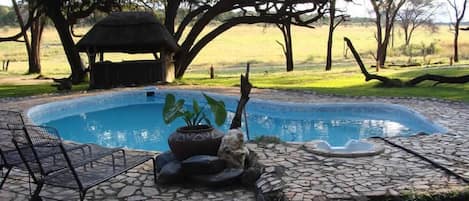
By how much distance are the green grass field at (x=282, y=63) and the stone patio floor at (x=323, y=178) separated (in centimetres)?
672

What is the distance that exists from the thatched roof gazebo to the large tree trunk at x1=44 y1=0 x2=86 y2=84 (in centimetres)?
153

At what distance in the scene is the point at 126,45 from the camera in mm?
18359

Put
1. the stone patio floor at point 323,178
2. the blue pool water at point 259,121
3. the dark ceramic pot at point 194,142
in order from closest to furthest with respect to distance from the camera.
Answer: the stone patio floor at point 323,178
the dark ceramic pot at point 194,142
the blue pool water at point 259,121

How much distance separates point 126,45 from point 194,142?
13046mm

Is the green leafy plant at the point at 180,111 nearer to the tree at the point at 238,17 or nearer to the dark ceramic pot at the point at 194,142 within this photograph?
the dark ceramic pot at the point at 194,142

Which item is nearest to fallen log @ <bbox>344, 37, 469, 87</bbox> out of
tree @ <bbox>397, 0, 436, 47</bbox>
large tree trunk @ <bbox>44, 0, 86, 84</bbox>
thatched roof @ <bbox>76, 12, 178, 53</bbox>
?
thatched roof @ <bbox>76, 12, 178, 53</bbox>

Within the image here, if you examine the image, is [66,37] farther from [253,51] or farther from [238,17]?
[253,51]

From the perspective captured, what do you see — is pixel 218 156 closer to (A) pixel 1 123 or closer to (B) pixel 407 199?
(B) pixel 407 199

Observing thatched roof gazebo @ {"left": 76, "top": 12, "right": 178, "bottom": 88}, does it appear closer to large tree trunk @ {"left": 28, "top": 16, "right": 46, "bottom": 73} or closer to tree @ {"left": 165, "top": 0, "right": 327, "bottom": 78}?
tree @ {"left": 165, "top": 0, "right": 327, "bottom": 78}

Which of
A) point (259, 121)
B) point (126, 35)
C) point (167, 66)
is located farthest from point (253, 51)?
point (259, 121)

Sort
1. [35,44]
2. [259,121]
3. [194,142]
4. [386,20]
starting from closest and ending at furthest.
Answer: [194,142] < [259,121] < [35,44] < [386,20]

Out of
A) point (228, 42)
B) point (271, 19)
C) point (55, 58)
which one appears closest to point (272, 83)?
point (271, 19)

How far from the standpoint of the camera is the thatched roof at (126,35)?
1795cm

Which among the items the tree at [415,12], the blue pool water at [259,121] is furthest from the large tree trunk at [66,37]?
the tree at [415,12]
